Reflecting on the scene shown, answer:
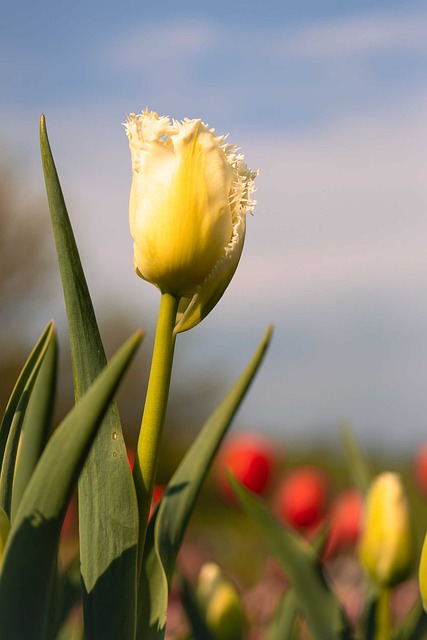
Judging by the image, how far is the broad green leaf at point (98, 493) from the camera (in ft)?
1.01

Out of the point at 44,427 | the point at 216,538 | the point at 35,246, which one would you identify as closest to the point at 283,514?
the point at 216,538

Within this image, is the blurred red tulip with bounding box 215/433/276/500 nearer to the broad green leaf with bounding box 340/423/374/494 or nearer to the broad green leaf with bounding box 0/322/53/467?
the broad green leaf with bounding box 340/423/374/494

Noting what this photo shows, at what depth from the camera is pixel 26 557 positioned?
263 millimetres

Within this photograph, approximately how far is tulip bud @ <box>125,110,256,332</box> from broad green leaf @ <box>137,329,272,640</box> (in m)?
0.03

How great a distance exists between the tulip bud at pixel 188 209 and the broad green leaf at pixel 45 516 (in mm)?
87

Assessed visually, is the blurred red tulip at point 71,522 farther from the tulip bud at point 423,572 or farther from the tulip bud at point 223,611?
the tulip bud at point 423,572

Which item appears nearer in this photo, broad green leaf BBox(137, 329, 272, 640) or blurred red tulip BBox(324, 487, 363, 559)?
broad green leaf BBox(137, 329, 272, 640)

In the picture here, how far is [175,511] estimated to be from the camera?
0.32 metres

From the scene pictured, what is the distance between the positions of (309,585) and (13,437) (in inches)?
8.1

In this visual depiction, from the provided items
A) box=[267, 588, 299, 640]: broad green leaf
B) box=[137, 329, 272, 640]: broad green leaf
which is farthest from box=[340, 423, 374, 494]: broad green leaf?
box=[137, 329, 272, 640]: broad green leaf

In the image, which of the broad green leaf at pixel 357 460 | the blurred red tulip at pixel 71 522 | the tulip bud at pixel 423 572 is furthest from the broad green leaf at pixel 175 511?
the blurred red tulip at pixel 71 522

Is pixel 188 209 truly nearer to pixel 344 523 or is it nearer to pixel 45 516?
pixel 45 516

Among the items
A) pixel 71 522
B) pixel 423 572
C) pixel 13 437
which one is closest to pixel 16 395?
pixel 13 437

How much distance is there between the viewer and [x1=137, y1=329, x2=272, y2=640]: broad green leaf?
1.03ft
